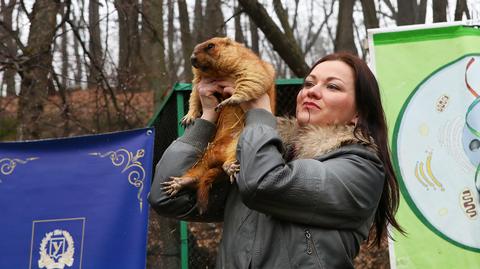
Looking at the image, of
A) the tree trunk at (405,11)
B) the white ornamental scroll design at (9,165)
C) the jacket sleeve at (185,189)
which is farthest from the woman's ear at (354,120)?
the tree trunk at (405,11)

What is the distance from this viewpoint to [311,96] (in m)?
1.90

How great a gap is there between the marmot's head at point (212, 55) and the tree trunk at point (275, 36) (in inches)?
139

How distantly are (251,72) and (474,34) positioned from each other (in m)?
2.06

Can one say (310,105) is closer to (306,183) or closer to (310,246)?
(306,183)

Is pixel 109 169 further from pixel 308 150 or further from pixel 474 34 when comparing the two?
pixel 474 34

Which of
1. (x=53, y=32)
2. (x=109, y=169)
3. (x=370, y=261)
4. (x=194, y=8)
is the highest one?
(x=194, y=8)

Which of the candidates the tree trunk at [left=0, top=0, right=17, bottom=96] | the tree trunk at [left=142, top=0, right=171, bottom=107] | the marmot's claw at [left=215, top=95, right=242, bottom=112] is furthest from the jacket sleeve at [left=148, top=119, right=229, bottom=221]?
the tree trunk at [left=142, top=0, right=171, bottom=107]

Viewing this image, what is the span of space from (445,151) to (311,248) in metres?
1.95

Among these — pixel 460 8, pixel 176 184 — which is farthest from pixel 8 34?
pixel 176 184

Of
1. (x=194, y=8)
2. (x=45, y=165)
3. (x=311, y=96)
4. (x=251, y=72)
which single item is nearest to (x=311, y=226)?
(x=311, y=96)

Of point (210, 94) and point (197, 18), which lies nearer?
point (210, 94)

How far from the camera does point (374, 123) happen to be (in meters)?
1.93

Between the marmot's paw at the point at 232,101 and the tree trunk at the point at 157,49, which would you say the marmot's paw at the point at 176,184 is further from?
the tree trunk at the point at 157,49

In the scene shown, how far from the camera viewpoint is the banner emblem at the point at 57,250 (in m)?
3.53
